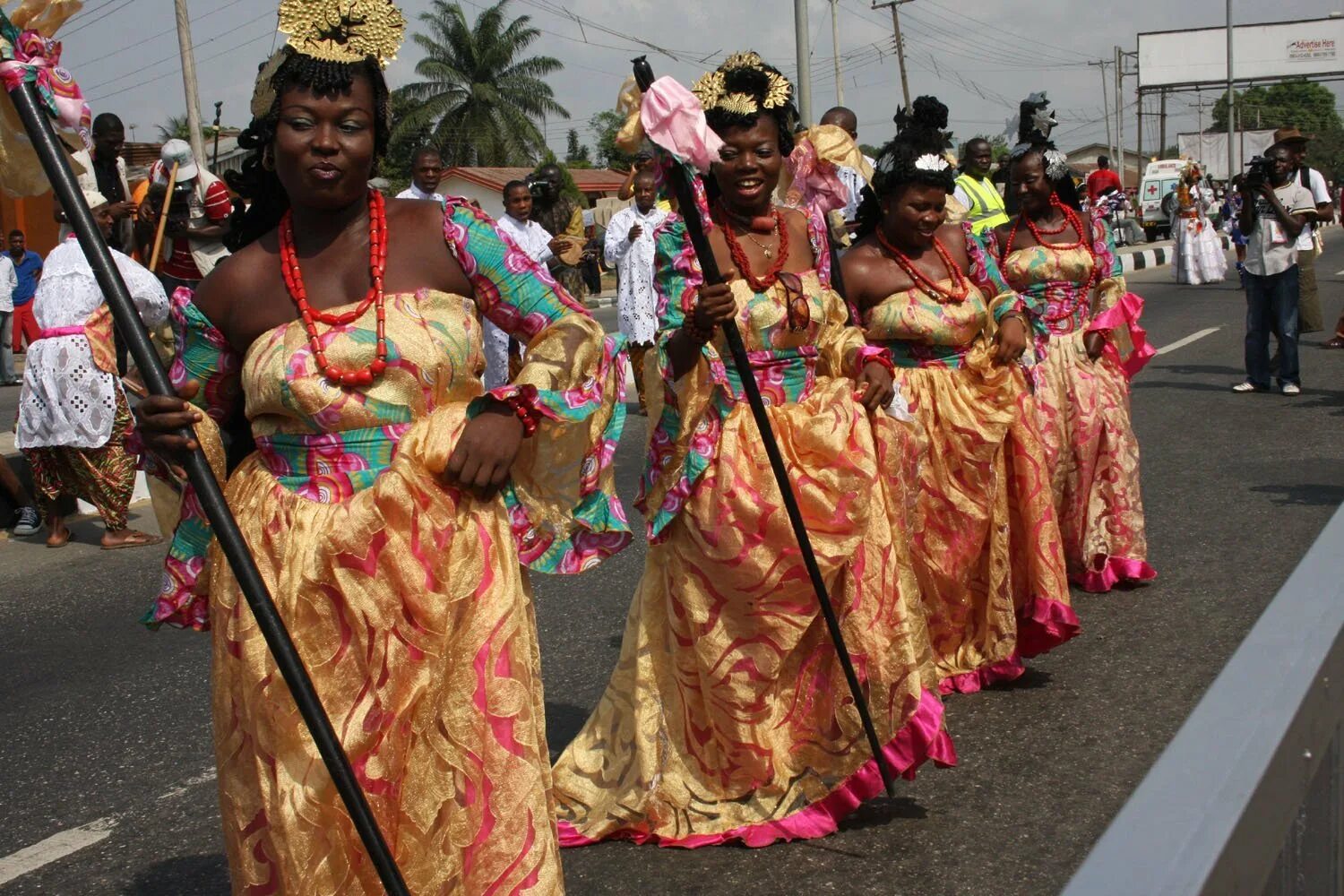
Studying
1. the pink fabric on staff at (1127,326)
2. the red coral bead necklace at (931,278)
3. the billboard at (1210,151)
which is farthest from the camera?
the billboard at (1210,151)

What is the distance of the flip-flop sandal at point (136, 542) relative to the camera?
8.71m

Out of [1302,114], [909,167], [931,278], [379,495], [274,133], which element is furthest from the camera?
[1302,114]

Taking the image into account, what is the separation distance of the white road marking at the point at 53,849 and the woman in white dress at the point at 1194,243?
22.7 meters

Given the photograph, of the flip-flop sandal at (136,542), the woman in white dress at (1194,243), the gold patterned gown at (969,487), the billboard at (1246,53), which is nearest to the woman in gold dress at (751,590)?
the gold patterned gown at (969,487)

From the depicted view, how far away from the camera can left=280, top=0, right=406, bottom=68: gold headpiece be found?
9.58ft

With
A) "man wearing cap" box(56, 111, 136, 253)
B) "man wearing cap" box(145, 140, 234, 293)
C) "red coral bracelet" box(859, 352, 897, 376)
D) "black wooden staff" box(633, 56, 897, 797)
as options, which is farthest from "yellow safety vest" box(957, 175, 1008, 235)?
"black wooden staff" box(633, 56, 897, 797)

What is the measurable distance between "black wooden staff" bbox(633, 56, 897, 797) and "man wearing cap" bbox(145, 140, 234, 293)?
553cm

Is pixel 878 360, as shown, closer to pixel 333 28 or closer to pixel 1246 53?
pixel 333 28

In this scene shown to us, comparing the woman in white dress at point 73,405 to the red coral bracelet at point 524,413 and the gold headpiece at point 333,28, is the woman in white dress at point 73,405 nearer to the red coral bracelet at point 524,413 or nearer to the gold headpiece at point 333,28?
the gold headpiece at point 333,28

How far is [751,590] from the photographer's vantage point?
170 inches

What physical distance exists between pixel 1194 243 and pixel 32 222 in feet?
59.7

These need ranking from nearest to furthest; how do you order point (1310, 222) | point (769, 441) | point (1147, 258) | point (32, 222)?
1. point (769, 441)
2. point (1310, 222)
3. point (32, 222)
4. point (1147, 258)

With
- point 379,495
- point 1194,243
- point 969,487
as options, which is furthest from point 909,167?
point 1194,243

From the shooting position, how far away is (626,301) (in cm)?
1184
